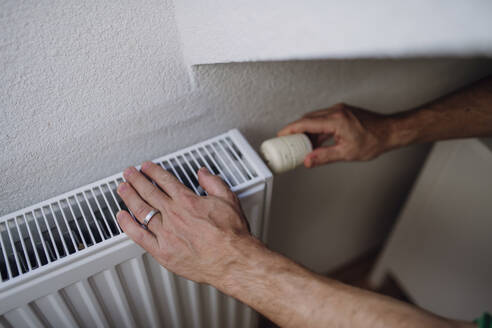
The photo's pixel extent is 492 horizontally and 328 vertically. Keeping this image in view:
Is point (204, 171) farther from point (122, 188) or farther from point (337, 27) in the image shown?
point (337, 27)

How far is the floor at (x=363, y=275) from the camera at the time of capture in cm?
115

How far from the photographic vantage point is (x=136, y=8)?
13.9 inches

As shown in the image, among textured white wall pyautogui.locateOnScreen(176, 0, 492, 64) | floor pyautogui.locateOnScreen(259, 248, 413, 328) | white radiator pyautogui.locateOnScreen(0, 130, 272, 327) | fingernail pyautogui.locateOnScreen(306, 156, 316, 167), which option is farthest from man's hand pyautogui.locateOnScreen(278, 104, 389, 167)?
floor pyautogui.locateOnScreen(259, 248, 413, 328)

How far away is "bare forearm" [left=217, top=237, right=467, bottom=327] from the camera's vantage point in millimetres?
346

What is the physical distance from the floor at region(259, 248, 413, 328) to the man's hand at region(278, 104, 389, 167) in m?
0.72

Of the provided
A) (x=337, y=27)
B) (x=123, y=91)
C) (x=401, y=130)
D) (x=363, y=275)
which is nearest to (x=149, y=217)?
(x=123, y=91)

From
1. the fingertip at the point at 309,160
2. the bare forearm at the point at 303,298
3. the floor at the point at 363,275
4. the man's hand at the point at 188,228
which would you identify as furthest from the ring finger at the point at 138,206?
the floor at the point at 363,275

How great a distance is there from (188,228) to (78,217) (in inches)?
5.7

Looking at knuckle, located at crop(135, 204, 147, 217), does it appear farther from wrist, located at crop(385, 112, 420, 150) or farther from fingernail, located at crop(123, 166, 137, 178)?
wrist, located at crop(385, 112, 420, 150)

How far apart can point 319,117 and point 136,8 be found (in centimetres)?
31

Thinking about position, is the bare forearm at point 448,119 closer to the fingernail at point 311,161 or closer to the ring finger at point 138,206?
the fingernail at point 311,161

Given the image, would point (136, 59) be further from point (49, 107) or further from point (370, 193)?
point (370, 193)

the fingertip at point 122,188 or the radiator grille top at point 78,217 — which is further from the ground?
the fingertip at point 122,188

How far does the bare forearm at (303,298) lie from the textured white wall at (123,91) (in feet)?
0.68
